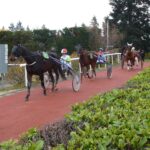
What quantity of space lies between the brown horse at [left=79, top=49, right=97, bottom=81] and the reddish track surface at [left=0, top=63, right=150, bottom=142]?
80.4 inches

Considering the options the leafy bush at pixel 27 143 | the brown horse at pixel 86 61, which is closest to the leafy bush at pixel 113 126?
the leafy bush at pixel 27 143

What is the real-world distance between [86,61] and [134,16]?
32.4 metres

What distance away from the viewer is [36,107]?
46.2 feet

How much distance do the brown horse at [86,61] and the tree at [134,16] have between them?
29.6 meters

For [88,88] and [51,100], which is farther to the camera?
[88,88]

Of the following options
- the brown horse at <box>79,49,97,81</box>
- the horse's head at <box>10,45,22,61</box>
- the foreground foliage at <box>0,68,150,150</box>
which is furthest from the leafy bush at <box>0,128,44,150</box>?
the brown horse at <box>79,49,97,81</box>

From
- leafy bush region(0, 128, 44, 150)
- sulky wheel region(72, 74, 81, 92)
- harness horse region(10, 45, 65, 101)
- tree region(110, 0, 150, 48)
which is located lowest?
sulky wheel region(72, 74, 81, 92)

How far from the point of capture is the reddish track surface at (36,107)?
11146 millimetres

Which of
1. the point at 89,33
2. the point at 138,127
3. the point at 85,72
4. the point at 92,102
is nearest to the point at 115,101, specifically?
the point at 92,102

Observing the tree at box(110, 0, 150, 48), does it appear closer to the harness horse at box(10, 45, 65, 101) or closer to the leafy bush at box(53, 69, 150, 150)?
the harness horse at box(10, 45, 65, 101)

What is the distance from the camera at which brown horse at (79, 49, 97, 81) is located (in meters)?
23.0

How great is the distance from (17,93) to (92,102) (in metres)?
10.8

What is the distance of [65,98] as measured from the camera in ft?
53.3

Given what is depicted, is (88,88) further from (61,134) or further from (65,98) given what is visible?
(61,134)
